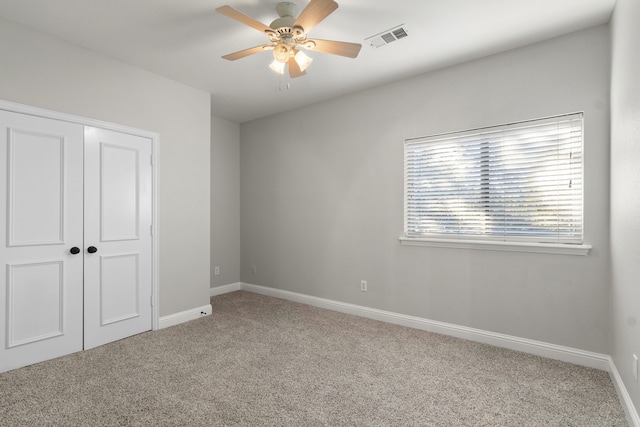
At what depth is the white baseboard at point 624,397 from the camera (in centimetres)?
190

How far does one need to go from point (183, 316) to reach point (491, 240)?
3.36 metres

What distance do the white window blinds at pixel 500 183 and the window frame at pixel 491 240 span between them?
1 centimetres

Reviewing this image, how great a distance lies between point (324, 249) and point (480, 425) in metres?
2.73

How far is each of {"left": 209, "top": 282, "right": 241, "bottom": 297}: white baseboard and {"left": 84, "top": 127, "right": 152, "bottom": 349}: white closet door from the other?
4.92 feet

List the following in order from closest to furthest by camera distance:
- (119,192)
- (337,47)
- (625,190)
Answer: (625,190) → (337,47) → (119,192)

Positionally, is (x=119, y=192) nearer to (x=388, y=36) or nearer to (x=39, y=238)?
(x=39, y=238)

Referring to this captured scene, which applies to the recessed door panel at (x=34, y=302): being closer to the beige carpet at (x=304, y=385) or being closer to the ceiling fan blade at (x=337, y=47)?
the beige carpet at (x=304, y=385)

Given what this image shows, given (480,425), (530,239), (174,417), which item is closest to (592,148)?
(530,239)

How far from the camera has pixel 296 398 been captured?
2.26m

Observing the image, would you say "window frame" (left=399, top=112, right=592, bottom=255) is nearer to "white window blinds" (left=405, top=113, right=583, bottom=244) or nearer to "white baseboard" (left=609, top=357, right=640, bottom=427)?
"white window blinds" (left=405, top=113, right=583, bottom=244)

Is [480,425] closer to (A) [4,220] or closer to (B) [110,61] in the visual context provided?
(A) [4,220]

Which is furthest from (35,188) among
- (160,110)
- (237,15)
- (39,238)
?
(237,15)

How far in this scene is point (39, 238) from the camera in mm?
2793

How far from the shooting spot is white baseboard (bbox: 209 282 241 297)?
504 centimetres
